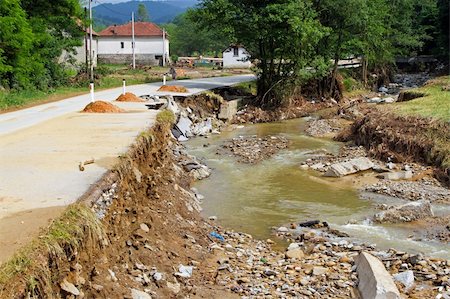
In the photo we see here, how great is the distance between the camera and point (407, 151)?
57.9 ft

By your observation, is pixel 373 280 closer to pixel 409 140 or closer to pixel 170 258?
pixel 170 258

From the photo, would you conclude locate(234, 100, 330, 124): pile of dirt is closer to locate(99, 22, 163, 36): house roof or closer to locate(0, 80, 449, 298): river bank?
locate(0, 80, 449, 298): river bank

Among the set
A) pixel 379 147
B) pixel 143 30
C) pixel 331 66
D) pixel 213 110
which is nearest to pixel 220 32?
pixel 213 110

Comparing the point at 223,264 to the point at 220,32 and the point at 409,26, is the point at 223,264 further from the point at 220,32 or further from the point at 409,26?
the point at 409,26

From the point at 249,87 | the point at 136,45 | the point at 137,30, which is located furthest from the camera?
the point at 137,30

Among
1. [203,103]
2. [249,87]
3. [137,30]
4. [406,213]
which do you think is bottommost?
[406,213]

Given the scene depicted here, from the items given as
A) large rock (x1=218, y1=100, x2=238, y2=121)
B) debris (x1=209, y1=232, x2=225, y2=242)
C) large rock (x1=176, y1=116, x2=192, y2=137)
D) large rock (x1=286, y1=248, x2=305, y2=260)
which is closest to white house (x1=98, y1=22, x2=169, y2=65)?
large rock (x1=218, y1=100, x2=238, y2=121)

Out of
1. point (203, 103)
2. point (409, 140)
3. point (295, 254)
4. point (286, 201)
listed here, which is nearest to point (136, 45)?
point (203, 103)

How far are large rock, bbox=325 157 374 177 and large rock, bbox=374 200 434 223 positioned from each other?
395cm

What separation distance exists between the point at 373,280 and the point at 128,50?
66266 mm

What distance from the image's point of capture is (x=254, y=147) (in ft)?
67.3

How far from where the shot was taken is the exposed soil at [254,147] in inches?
744

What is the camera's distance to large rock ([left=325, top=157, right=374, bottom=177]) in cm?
1622

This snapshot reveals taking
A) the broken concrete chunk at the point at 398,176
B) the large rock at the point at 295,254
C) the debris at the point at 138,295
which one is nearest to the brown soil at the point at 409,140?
the broken concrete chunk at the point at 398,176
